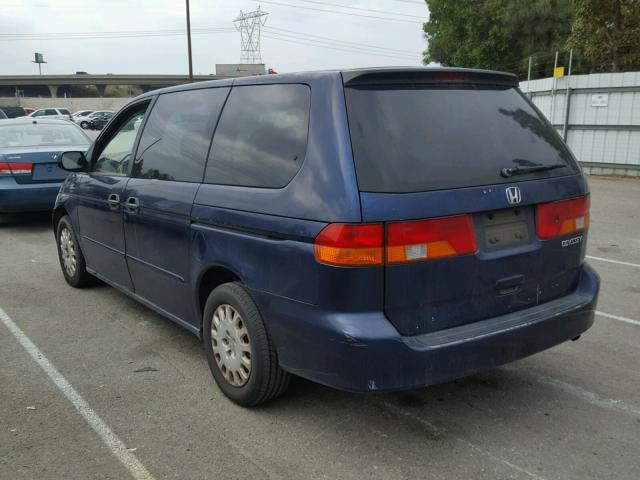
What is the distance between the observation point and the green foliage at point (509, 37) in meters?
21.8

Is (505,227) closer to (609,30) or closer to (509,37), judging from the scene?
(609,30)

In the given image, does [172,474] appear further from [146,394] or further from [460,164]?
[460,164]

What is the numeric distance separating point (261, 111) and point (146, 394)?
1790 millimetres

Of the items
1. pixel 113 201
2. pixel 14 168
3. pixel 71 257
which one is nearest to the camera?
pixel 113 201

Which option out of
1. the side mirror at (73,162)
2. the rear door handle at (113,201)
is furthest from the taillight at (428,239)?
the side mirror at (73,162)

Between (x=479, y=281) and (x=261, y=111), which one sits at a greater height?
(x=261, y=111)

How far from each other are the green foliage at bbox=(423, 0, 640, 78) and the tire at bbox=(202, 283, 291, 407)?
1785cm

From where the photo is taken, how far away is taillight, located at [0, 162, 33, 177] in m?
8.16

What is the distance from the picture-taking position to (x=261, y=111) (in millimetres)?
3242

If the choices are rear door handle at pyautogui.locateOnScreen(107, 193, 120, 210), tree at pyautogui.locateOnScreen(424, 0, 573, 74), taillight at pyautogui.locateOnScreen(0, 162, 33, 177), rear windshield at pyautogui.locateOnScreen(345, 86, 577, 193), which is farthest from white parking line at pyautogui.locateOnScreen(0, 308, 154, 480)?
tree at pyautogui.locateOnScreen(424, 0, 573, 74)

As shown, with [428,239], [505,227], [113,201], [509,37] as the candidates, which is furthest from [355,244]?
[509,37]

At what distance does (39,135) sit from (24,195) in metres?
1.21

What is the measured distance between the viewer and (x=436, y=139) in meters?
2.82

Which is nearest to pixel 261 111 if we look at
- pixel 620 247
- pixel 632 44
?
pixel 620 247
